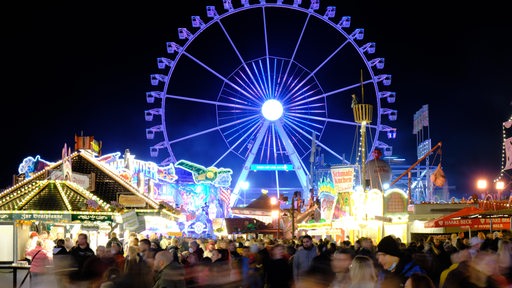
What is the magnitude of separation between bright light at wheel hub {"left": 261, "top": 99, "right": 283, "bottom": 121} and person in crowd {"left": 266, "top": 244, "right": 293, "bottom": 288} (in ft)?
101

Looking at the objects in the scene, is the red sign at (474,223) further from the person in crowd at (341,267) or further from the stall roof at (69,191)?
the person in crowd at (341,267)

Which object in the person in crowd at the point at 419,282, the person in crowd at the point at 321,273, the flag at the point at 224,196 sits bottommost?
the person in crowd at the point at 321,273

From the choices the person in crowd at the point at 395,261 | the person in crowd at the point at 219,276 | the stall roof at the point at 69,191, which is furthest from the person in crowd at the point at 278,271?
the stall roof at the point at 69,191

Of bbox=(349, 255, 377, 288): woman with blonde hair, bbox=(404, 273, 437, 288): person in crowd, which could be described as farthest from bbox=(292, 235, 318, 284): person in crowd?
bbox=(404, 273, 437, 288): person in crowd

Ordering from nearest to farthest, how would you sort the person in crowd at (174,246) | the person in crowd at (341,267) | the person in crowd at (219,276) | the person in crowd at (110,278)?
the person in crowd at (110,278)
the person in crowd at (341,267)
the person in crowd at (219,276)
the person in crowd at (174,246)

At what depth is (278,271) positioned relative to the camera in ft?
33.3

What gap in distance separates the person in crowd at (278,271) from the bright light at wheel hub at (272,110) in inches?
1206

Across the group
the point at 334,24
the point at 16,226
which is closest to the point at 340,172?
the point at 334,24

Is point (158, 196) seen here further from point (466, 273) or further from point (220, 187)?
point (466, 273)

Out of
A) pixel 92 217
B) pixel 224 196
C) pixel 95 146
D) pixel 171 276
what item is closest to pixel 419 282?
pixel 171 276

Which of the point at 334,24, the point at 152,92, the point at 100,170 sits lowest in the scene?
the point at 100,170

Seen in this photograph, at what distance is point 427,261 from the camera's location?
8648mm

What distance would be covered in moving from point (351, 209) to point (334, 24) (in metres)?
14.5

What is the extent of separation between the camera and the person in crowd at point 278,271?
10156 mm
